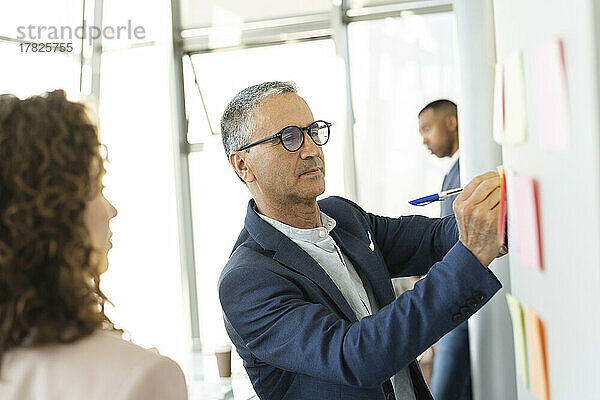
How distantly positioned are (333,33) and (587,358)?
15.0 feet

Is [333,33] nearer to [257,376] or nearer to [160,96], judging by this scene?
[160,96]

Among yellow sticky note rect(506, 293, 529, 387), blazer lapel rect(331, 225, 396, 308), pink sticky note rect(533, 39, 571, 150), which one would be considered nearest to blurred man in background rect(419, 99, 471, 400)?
blazer lapel rect(331, 225, 396, 308)

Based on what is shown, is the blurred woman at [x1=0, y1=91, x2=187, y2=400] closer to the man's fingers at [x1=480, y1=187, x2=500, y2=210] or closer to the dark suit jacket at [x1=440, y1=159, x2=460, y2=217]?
the man's fingers at [x1=480, y1=187, x2=500, y2=210]

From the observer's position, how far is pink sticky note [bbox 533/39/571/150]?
841 mm

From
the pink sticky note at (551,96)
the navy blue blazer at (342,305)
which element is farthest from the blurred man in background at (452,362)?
the pink sticky note at (551,96)

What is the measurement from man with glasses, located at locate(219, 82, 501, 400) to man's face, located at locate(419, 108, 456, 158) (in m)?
2.36

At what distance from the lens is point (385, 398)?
61.0 inches

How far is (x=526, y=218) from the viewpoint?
1.05 meters

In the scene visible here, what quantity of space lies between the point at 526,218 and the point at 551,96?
0.22 metres

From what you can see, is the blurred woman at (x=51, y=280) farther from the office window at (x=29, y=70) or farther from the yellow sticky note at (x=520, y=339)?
the office window at (x=29, y=70)

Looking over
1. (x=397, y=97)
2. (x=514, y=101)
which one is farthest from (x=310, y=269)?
(x=397, y=97)

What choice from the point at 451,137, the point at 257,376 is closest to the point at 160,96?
the point at 451,137

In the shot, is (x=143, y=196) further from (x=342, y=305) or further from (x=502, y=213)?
(x=502, y=213)

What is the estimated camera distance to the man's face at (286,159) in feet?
5.67
